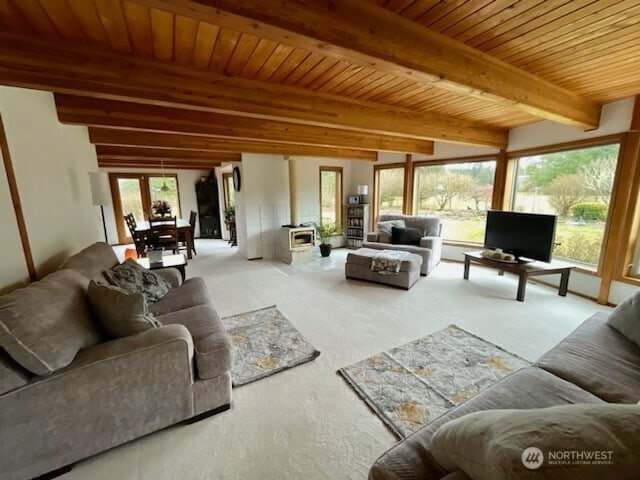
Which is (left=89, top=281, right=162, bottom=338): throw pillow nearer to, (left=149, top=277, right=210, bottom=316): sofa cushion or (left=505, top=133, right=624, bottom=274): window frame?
(left=149, top=277, right=210, bottom=316): sofa cushion

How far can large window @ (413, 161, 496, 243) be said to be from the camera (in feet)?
16.4

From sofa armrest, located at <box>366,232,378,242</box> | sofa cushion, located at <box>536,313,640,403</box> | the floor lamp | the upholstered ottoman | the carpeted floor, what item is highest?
the floor lamp

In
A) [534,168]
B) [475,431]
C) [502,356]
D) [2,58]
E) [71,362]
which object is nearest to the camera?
[475,431]

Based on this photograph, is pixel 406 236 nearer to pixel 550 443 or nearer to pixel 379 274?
pixel 379 274

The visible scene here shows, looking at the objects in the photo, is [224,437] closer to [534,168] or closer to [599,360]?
[599,360]

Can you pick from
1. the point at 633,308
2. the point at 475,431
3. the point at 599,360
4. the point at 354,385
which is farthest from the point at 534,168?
the point at 475,431

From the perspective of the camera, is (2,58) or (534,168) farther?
(534,168)

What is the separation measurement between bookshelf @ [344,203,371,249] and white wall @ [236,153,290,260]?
1.66 m

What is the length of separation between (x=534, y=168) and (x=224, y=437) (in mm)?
5221

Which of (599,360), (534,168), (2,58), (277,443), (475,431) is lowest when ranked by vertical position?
(277,443)

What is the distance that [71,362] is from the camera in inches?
54.9

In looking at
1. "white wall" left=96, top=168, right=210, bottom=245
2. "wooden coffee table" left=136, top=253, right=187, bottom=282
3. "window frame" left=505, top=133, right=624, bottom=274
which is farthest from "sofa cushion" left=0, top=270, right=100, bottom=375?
"white wall" left=96, top=168, right=210, bottom=245

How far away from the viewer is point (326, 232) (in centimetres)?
611

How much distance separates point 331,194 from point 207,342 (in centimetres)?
559
